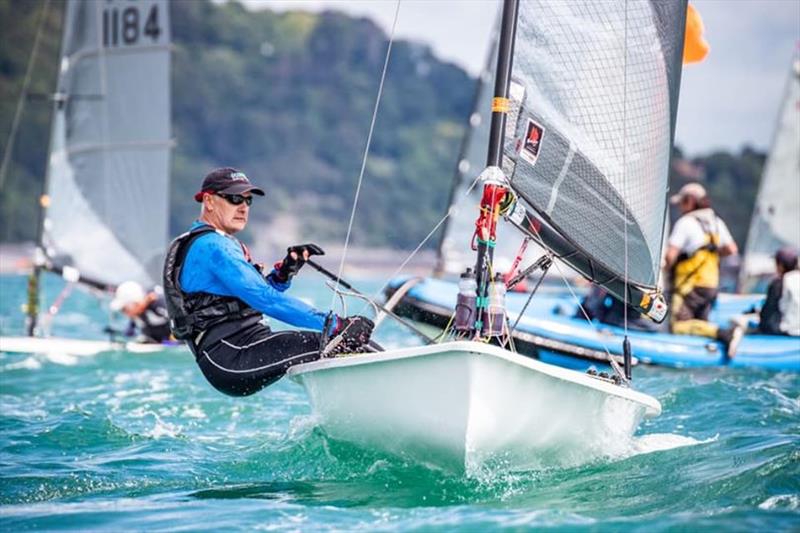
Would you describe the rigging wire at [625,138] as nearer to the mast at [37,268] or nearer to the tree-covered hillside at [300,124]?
the mast at [37,268]

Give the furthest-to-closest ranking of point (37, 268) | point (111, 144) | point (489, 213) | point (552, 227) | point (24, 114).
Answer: point (24, 114)
point (111, 144)
point (37, 268)
point (552, 227)
point (489, 213)

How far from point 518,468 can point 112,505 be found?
165 cm

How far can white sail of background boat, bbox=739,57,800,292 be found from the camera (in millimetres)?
13734

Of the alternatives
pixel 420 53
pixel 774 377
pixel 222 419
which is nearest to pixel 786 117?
pixel 774 377

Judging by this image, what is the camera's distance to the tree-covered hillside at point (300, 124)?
61.1m

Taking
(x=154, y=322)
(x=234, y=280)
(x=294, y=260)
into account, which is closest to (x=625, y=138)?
(x=294, y=260)

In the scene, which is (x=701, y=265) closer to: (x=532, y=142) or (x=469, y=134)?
(x=532, y=142)

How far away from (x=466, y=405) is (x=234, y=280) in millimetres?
1229

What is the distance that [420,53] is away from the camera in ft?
335

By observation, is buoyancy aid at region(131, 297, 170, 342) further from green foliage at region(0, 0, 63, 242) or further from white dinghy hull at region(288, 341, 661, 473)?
green foliage at region(0, 0, 63, 242)

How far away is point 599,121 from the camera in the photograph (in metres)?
5.09

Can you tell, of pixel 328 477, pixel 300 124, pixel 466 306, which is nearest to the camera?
pixel 466 306

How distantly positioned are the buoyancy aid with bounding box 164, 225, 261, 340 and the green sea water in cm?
63

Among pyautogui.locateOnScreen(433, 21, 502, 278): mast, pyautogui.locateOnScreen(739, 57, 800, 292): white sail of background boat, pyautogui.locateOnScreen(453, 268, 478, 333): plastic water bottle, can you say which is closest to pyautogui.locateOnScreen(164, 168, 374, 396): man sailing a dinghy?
pyautogui.locateOnScreen(453, 268, 478, 333): plastic water bottle
